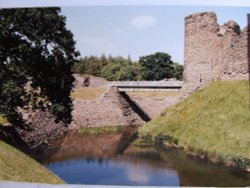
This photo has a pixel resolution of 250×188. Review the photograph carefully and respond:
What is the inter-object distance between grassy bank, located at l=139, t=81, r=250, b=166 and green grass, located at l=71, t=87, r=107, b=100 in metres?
0.96

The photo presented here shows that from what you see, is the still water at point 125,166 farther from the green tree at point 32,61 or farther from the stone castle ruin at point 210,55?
the stone castle ruin at point 210,55

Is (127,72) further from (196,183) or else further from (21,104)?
(196,183)

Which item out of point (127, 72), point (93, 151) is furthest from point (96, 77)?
point (93, 151)

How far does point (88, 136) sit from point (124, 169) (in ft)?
4.92

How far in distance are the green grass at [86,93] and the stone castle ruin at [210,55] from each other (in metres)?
1.50

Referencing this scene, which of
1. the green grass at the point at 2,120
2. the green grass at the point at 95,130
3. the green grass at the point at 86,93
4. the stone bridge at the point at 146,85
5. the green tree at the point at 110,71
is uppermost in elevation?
the green tree at the point at 110,71

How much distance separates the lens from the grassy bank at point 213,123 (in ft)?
19.4

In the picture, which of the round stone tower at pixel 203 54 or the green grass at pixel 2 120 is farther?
the round stone tower at pixel 203 54

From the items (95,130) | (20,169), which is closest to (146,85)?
(95,130)

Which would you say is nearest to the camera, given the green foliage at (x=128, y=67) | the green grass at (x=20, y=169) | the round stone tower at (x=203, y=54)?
the green grass at (x=20, y=169)

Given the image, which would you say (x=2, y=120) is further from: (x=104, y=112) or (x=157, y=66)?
(x=104, y=112)

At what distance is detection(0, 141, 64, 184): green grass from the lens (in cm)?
516

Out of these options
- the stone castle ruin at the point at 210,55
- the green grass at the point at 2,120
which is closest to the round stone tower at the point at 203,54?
the stone castle ruin at the point at 210,55

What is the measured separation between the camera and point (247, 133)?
5.70m
